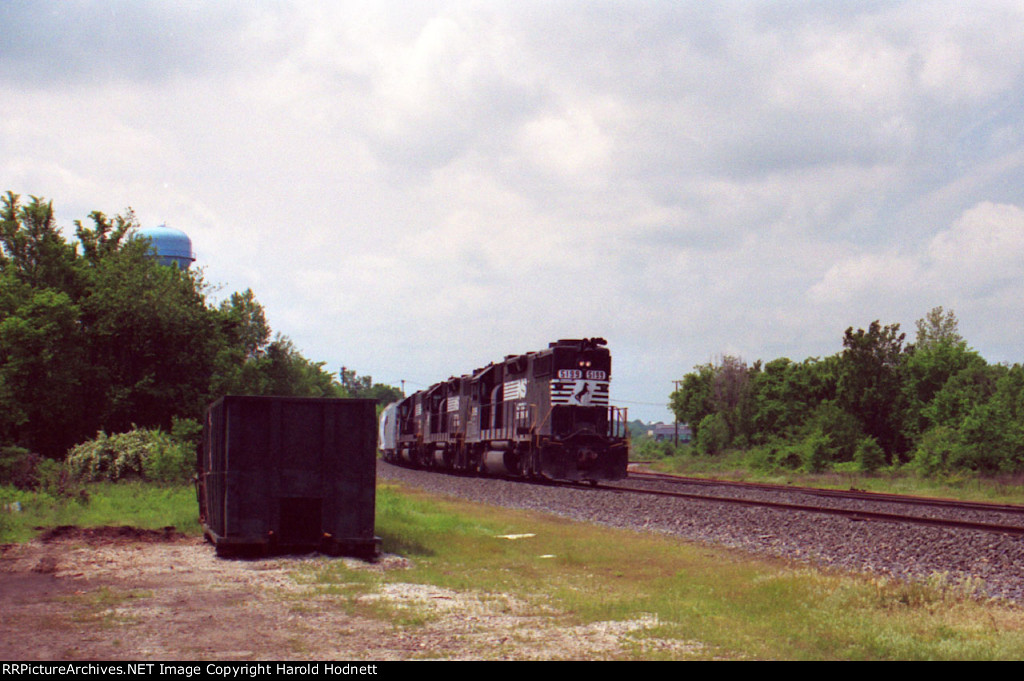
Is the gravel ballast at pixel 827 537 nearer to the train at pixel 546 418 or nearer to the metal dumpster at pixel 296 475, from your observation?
the train at pixel 546 418

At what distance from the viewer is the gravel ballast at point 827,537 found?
1054 cm

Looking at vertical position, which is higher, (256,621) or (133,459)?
(133,459)

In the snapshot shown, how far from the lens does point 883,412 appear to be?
43.0 meters

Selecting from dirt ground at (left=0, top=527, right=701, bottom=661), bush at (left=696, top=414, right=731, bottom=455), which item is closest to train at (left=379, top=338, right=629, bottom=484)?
dirt ground at (left=0, top=527, right=701, bottom=661)

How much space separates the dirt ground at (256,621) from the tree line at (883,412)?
93.6ft

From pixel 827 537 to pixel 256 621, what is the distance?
890 cm

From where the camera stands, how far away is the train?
84.0ft

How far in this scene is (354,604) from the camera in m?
8.25

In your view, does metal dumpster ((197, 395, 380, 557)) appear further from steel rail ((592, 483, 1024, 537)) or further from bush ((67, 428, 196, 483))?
bush ((67, 428, 196, 483))

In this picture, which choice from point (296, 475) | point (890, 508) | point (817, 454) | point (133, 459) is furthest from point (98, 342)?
point (817, 454)

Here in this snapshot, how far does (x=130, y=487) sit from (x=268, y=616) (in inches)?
650

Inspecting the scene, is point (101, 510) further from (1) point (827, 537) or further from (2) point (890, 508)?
(2) point (890, 508)
